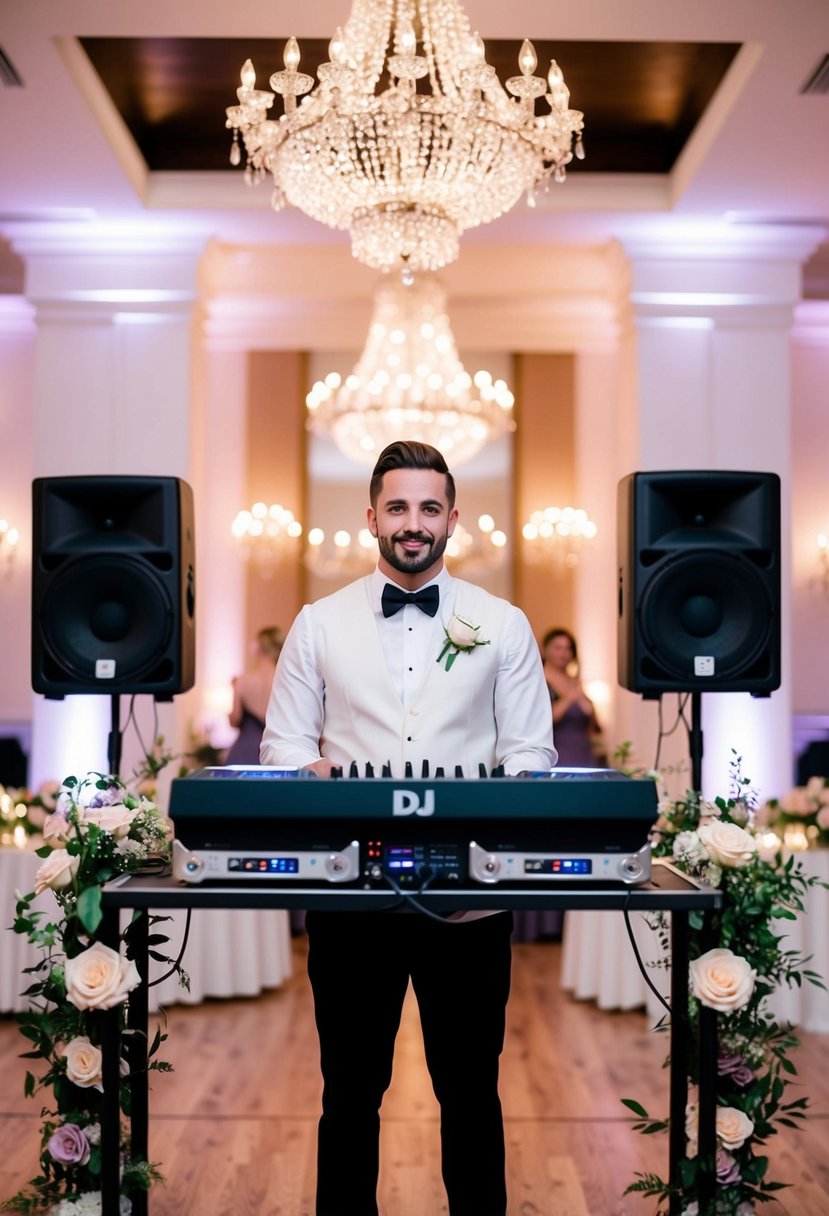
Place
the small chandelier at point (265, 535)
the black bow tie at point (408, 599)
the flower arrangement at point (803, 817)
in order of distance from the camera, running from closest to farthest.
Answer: the black bow tie at point (408, 599) < the flower arrangement at point (803, 817) < the small chandelier at point (265, 535)

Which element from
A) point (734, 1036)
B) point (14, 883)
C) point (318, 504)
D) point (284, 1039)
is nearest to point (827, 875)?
point (284, 1039)

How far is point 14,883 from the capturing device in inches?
174

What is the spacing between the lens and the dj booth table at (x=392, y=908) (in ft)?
6.06

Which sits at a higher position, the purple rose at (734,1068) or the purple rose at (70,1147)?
the purple rose at (734,1068)

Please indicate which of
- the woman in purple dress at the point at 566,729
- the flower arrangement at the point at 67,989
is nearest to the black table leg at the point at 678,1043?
the flower arrangement at the point at 67,989

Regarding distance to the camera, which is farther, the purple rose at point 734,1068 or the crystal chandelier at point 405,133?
the crystal chandelier at point 405,133

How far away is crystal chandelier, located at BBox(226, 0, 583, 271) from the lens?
3.37m

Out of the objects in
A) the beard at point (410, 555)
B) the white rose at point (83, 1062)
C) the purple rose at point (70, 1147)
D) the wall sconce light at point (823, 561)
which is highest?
the wall sconce light at point (823, 561)

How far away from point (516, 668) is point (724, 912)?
0.60 meters

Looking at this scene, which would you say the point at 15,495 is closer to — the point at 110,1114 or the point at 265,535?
the point at 265,535

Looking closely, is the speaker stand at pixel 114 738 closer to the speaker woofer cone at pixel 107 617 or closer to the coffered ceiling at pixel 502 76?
the speaker woofer cone at pixel 107 617

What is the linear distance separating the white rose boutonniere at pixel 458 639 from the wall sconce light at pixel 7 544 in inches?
179

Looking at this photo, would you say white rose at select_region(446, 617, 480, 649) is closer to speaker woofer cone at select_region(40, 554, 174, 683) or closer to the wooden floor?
speaker woofer cone at select_region(40, 554, 174, 683)

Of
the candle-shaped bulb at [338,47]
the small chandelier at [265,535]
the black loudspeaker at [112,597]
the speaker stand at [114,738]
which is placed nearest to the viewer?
the black loudspeaker at [112,597]
